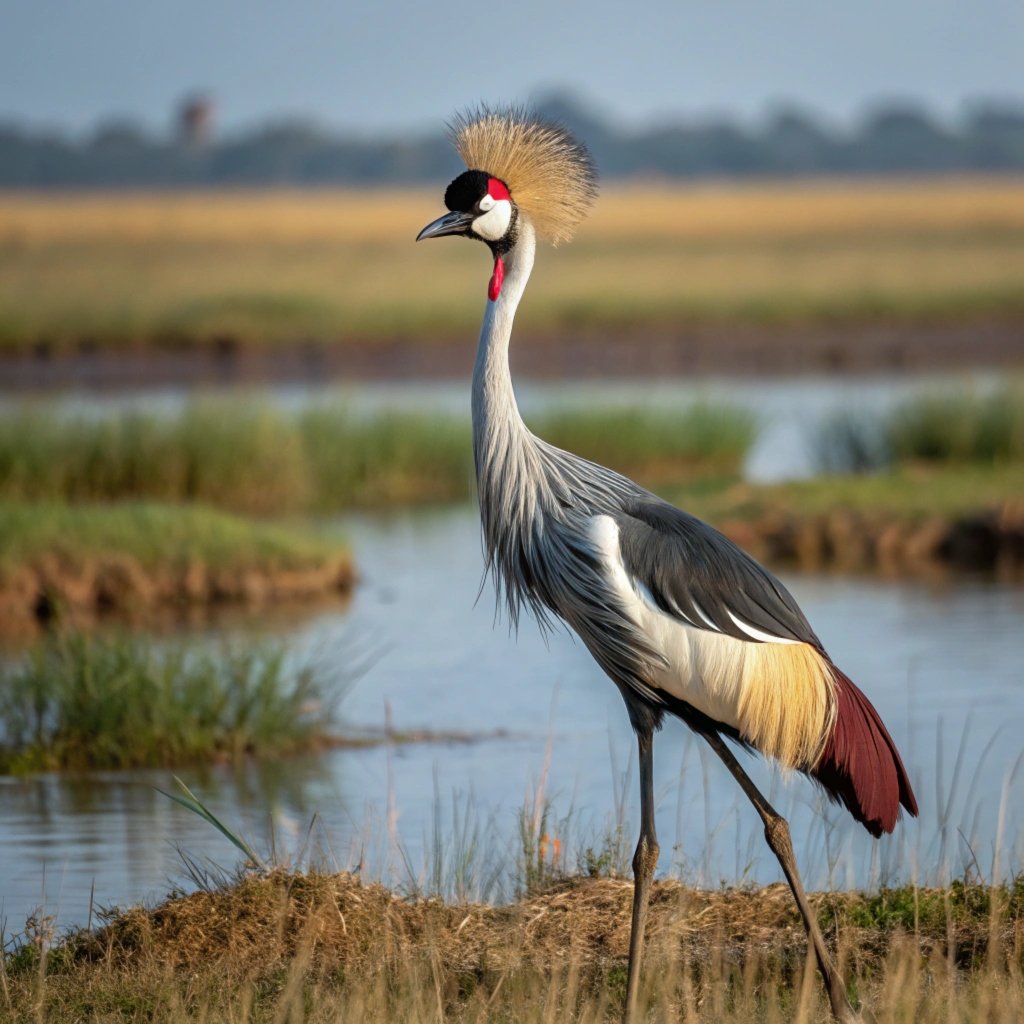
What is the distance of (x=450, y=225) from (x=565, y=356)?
88.4 ft

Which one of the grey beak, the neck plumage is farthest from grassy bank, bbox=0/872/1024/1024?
the grey beak

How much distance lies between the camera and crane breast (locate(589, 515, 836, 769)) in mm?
5535

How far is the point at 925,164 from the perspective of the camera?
486ft

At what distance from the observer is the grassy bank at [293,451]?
15.9m

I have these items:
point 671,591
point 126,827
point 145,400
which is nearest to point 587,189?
point 671,591

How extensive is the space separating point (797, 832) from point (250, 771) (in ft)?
9.05

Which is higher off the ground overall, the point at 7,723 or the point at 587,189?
the point at 587,189

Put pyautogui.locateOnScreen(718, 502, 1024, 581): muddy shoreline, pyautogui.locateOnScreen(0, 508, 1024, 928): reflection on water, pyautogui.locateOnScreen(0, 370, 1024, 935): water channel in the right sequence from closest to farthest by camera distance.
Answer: pyautogui.locateOnScreen(0, 370, 1024, 935): water channel
pyautogui.locateOnScreen(0, 508, 1024, 928): reflection on water
pyautogui.locateOnScreen(718, 502, 1024, 581): muddy shoreline

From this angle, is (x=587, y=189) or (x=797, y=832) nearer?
(x=587, y=189)

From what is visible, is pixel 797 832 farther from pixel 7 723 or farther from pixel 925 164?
pixel 925 164

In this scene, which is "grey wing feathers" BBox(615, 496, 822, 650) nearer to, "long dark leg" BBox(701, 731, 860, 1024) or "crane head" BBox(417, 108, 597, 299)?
"long dark leg" BBox(701, 731, 860, 1024)

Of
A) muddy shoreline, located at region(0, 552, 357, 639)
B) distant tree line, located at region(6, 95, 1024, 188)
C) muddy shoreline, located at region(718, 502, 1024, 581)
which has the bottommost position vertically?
muddy shoreline, located at region(0, 552, 357, 639)

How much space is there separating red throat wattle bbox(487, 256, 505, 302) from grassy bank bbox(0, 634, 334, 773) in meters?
3.68

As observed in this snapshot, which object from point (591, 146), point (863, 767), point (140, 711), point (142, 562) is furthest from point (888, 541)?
point (591, 146)
